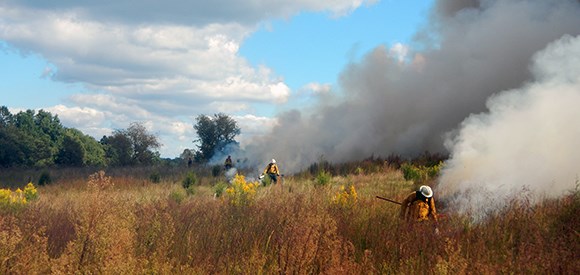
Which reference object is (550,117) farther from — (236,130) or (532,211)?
(236,130)

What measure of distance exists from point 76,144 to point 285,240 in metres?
54.8

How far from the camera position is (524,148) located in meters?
14.5

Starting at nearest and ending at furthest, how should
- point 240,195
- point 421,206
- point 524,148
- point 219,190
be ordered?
point 421,206
point 240,195
point 524,148
point 219,190

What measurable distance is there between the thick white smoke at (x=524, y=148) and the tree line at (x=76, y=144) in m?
39.2

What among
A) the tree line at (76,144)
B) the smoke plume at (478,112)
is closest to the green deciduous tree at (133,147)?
the tree line at (76,144)

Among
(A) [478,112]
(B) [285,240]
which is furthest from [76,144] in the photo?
(B) [285,240]

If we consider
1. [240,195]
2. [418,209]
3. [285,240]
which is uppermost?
[240,195]

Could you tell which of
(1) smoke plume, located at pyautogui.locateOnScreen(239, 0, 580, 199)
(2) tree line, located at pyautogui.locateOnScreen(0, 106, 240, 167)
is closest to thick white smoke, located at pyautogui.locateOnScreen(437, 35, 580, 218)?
(1) smoke plume, located at pyautogui.locateOnScreen(239, 0, 580, 199)

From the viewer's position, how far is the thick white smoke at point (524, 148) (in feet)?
41.2

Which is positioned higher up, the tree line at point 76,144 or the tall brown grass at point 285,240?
the tree line at point 76,144

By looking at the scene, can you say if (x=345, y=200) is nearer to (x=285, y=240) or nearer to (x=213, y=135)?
(x=285, y=240)

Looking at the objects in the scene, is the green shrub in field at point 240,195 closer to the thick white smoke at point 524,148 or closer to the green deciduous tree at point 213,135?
the thick white smoke at point 524,148

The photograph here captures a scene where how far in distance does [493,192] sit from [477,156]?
287cm

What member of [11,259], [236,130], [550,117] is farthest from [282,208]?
[236,130]
